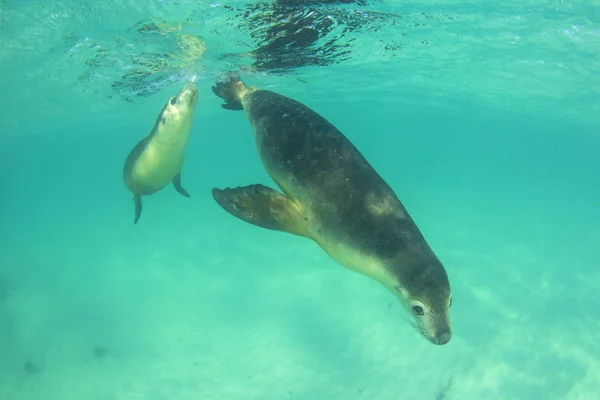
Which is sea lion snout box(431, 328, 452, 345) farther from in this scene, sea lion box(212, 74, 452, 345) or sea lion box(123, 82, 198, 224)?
sea lion box(123, 82, 198, 224)

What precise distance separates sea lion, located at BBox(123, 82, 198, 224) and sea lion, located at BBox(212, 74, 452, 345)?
266cm

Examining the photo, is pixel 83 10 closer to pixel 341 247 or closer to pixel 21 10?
pixel 21 10

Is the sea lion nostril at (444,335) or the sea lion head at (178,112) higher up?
the sea lion head at (178,112)

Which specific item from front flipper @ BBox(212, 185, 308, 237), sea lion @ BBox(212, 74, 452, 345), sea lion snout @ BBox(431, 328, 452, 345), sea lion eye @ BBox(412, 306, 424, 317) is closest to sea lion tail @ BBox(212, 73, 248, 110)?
sea lion @ BBox(212, 74, 452, 345)

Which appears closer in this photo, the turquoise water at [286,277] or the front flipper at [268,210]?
the front flipper at [268,210]

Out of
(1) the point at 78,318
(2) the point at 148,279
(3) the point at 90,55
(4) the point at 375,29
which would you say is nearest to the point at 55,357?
(1) the point at 78,318

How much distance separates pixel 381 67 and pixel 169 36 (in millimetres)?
8620

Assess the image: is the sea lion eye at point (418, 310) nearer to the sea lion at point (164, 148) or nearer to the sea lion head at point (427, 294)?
the sea lion head at point (427, 294)

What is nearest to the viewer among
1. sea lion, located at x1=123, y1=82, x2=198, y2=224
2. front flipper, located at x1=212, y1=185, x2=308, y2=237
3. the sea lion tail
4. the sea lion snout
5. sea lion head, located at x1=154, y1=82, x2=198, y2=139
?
the sea lion snout

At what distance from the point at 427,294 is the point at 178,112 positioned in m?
4.24

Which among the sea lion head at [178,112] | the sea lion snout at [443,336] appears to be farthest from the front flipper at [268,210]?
the sea lion head at [178,112]

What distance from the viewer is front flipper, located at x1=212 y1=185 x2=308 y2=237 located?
2736 mm

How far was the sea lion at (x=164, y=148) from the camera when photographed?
5.33 m

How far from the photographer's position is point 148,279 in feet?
48.6
